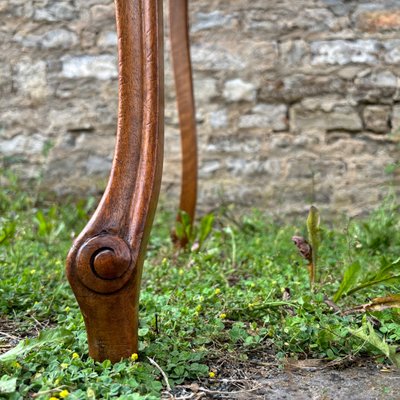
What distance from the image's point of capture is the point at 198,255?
2475mm

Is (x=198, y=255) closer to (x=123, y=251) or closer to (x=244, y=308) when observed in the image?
(x=244, y=308)

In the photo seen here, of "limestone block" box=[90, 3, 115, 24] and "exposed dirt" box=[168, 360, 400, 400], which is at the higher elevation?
"limestone block" box=[90, 3, 115, 24]

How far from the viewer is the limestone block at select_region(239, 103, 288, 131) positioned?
12.8 feet

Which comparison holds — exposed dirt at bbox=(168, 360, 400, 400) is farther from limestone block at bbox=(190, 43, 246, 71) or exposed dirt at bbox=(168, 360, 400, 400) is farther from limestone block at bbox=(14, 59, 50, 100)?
limestone block at bbox=(14, 59, 50, 100)

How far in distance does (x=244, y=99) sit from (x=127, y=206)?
2.80m

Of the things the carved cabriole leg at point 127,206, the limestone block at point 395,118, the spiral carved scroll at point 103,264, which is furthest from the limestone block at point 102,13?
the spiral carved scroll at point 103,264

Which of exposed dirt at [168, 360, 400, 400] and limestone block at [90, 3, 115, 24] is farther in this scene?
limestone block at [90, 3, 115, 24]

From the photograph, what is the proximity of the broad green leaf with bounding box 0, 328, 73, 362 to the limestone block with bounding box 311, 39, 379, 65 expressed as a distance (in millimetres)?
2947

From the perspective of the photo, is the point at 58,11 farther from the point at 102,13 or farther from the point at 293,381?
the point at 293,381

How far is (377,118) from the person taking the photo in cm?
384

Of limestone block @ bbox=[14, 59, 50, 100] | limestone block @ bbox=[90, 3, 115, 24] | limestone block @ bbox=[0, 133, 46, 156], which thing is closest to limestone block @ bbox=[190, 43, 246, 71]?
limestone block @ bbox=[90, 3, 115, 24]

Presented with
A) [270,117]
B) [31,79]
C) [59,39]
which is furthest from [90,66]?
[270,117]

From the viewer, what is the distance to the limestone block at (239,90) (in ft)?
12.8

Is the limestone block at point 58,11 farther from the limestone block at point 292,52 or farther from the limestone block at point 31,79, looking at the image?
the limestone block at point 292,52
